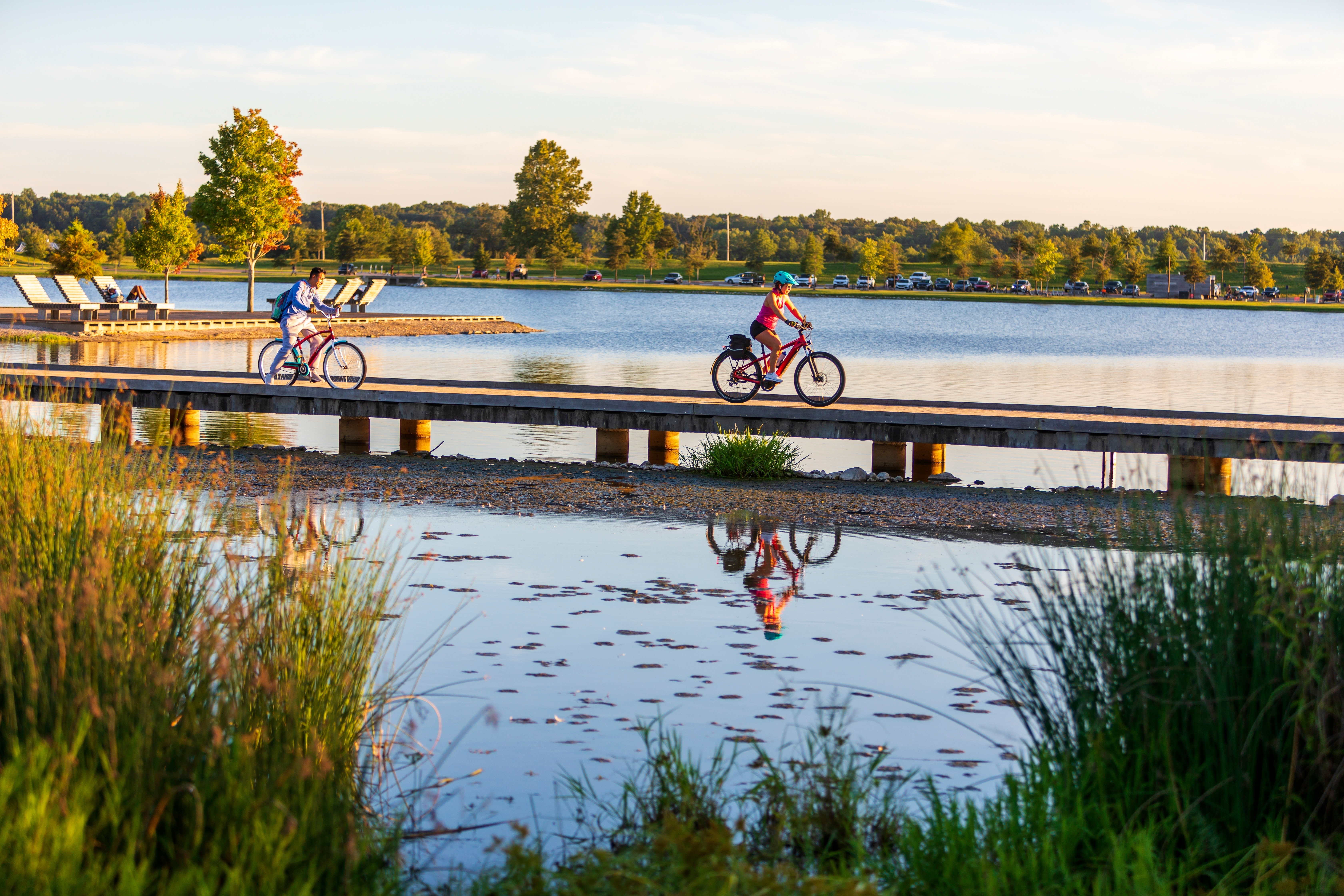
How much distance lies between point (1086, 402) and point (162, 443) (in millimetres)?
19281

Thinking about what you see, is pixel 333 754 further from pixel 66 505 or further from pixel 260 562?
pixel 66 505

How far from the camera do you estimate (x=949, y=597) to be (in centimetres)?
880

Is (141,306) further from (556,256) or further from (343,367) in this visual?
(556,256)

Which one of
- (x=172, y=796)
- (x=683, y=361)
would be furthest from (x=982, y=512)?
(x=683, y=361)

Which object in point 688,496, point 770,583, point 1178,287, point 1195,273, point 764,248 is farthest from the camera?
point 764,248

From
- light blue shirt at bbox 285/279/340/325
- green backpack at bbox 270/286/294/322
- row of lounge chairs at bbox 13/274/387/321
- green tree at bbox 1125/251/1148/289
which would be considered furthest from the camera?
green tree at bbox 1125/251/1148/289

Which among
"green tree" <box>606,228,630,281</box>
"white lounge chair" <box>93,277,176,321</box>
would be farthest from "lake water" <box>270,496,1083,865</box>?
"green tree" <box>606,228,630,281</box>

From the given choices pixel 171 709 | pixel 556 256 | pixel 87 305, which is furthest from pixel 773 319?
pixel 556 256

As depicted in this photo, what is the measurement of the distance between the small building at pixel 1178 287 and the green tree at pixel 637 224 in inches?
2089

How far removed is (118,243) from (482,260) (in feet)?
155

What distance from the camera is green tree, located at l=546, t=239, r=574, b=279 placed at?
15012 cm

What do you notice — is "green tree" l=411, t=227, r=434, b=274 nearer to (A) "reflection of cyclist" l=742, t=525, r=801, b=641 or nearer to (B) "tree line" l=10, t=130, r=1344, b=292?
(B) "tree line" l=10, t=130, r=1344, b=292

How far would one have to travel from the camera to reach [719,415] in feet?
50.2

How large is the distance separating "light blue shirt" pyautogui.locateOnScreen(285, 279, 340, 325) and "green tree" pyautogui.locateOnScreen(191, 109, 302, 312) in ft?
109
